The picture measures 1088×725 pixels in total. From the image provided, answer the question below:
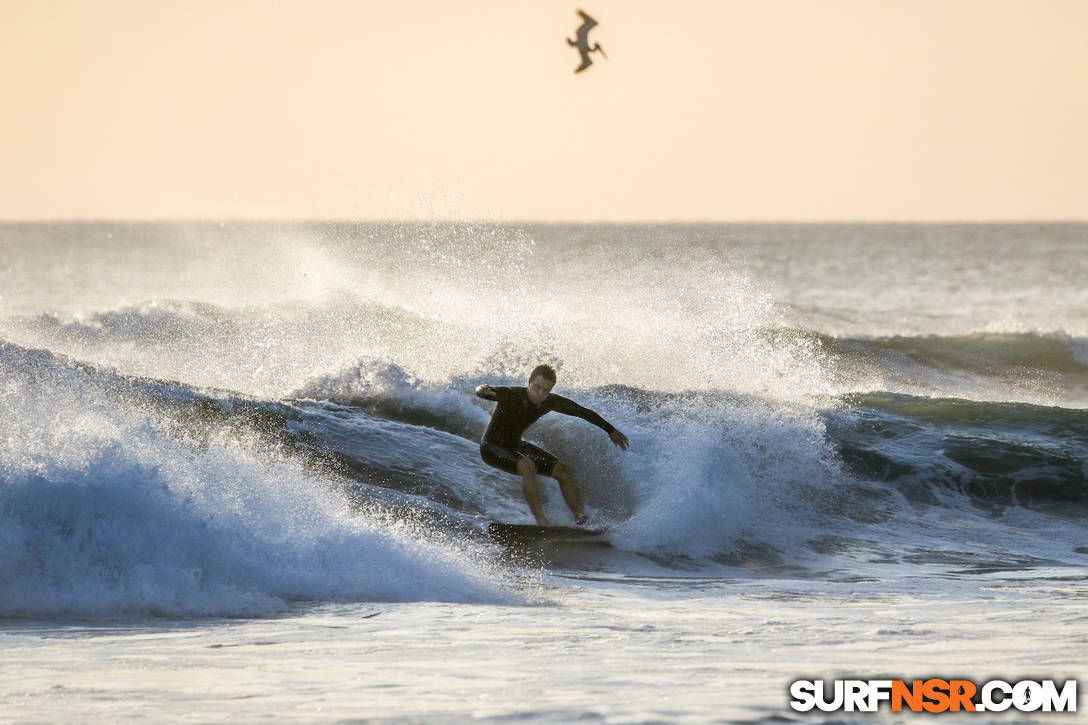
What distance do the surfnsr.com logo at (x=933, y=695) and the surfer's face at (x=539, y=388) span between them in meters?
4.93

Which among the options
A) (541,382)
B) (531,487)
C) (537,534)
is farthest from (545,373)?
(537,534)

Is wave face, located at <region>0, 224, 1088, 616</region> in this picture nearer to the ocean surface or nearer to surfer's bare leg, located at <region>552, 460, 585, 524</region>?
the ocean surface

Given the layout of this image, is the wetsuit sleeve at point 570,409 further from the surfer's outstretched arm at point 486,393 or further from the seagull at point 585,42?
the seagull at point 585,42

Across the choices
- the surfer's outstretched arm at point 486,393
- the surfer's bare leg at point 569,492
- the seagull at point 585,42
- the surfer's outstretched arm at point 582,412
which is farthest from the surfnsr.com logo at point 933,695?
the seagull at point 585,42

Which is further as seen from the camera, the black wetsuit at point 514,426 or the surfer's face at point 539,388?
the black wetsuit at point 514,426

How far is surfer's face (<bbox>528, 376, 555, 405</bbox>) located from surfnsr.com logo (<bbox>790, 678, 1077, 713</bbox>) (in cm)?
493

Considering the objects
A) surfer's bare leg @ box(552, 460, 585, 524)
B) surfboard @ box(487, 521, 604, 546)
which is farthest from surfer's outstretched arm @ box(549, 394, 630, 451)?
surfboard @ box(487, 521, 604, 546)

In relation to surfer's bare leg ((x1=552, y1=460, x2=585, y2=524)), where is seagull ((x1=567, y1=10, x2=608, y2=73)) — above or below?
above

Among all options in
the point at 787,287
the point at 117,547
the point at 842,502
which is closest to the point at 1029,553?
the point at 842,502

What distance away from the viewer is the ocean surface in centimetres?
677

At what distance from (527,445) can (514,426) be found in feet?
0.77

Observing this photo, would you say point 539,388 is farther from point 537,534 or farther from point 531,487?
point 537,534

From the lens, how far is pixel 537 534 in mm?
11164

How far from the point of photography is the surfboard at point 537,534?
11.0 m
